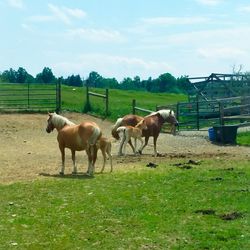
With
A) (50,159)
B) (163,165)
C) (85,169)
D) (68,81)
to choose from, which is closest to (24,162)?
(50,159)

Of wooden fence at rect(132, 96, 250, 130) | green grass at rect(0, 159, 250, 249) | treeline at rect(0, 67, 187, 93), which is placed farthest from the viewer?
treeline at rect(0, 67, 187, 93)

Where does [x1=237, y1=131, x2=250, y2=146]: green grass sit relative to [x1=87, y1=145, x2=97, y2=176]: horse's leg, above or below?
below

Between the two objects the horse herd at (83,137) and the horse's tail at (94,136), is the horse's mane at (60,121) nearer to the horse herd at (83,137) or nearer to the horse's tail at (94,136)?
the horse herd at (83,137)

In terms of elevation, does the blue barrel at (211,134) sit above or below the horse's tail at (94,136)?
below

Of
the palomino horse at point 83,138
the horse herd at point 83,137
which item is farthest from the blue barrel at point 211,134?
the palomino horse at point 83,138

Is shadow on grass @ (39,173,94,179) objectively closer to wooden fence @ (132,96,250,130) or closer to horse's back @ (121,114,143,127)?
horse's back @ (121,114,143,127)

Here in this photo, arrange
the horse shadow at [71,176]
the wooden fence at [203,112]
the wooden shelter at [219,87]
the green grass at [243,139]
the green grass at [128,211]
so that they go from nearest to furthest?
the green grass at [128,211]
the horse shadow at [71,176]
the green grass at [243,139]
the wooden fence at [203,112]
the wooden shelter at [219,87]

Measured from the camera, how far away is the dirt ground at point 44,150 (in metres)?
15.3

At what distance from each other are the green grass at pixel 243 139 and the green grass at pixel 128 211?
855cm

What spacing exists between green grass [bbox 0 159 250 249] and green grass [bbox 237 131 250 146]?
8.55 metres

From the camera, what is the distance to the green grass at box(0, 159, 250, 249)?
8273 millimetres

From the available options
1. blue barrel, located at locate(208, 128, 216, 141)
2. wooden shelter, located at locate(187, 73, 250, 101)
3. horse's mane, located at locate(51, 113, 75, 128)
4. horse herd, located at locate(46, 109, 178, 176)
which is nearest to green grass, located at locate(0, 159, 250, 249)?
horse herd, located at locate(46, 109, 178, 176)

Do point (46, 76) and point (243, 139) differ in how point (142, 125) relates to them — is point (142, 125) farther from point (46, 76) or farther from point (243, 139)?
point (46, 76)

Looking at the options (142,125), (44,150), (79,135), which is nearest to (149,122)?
(142,125)
